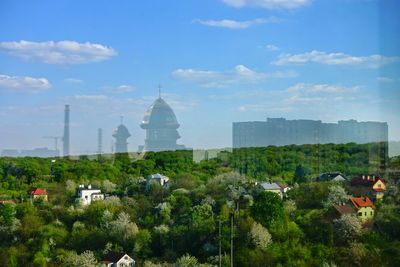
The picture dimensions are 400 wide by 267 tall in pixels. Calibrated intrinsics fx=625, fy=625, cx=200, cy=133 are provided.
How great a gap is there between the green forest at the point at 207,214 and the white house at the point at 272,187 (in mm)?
93

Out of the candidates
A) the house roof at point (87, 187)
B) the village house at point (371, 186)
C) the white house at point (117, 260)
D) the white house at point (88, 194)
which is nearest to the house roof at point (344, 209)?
the village house at point (371, 186)

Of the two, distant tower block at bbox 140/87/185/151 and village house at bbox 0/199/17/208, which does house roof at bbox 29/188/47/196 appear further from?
distant tower block at bbox 140/87/185/151

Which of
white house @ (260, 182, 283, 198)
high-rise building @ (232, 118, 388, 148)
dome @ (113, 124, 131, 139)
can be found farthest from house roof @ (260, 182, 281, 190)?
dome @ (113, 124, 131, 139)

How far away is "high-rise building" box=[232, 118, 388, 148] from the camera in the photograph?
19.9 ft

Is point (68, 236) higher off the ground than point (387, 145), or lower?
lower

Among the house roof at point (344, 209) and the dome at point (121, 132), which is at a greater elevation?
the dome at point (121, 132)

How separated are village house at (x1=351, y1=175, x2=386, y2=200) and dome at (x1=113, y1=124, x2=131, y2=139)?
2.61 meters

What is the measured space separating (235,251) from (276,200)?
81 cm

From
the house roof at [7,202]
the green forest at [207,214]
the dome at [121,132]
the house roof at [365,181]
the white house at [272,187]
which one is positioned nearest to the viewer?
the green forest at [207,214]

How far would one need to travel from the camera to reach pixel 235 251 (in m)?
5.23

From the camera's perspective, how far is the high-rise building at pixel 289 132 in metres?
6.05

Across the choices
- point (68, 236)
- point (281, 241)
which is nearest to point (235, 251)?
point (281, 241)

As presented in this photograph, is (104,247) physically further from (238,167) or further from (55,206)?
(238,167)

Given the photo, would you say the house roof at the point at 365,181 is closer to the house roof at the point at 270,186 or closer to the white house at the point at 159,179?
the house roof at the point at 270,186
